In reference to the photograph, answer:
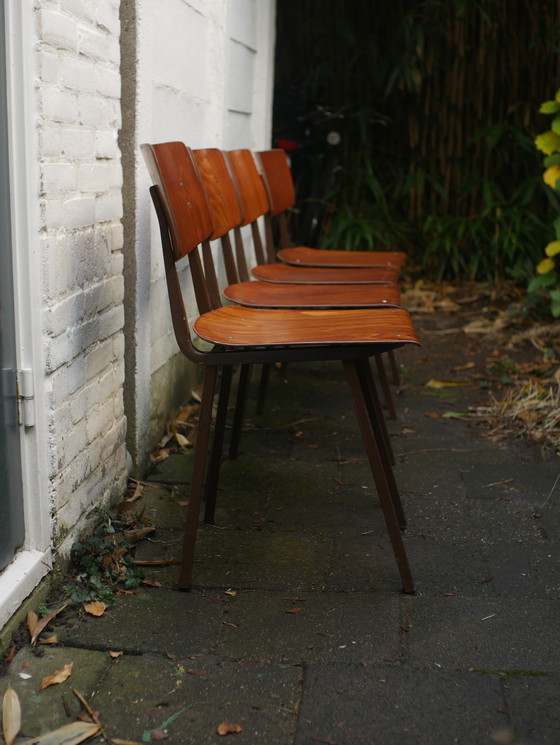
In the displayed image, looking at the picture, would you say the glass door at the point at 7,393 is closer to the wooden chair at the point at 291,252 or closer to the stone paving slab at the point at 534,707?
the stone paving slab at the point at 534,707

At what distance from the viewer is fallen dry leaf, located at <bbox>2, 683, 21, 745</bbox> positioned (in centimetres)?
161

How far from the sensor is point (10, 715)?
165cm

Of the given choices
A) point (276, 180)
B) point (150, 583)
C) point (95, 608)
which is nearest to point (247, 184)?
point (276, 180)

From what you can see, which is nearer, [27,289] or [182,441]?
[27,289]

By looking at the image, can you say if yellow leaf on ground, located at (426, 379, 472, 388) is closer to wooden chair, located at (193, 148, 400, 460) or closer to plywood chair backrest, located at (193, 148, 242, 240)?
wooden chair, located at (193, 148, 400, 460)

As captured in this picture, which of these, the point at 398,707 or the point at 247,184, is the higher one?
the point at 247,184

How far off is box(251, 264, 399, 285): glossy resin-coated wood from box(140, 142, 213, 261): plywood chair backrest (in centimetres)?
66

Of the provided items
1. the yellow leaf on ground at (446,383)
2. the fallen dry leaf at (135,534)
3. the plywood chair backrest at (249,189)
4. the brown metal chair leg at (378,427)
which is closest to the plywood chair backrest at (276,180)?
the plywood chair backrest at (249,189)

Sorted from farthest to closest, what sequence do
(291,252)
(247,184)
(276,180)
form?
1. (276,180)
2. (291,252)
3. (247,184)

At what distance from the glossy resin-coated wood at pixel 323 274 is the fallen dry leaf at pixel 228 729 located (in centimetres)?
173

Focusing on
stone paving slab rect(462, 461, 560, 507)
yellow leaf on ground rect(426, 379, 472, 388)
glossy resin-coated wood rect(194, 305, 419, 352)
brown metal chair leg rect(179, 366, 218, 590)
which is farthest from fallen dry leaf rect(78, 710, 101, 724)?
yellow leaf on ground rect(426, 379, 472, 388)

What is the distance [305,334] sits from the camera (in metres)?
2.17

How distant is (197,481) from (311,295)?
95cm

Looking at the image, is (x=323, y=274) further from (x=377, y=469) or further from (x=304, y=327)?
(x=377, y=469)
